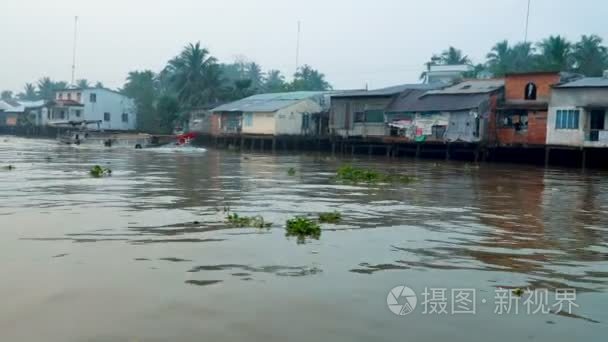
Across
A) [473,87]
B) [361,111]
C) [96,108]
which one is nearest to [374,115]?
[361,111]

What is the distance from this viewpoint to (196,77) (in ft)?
194

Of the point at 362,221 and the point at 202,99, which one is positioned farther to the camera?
the point at 202,99

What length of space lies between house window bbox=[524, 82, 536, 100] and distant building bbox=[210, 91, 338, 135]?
1693 cm

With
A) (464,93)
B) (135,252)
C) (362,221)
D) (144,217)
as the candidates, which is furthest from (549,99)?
(135,252)

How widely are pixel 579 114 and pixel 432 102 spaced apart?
30.3ft

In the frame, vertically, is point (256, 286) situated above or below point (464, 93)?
below

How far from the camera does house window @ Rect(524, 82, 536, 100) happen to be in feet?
110

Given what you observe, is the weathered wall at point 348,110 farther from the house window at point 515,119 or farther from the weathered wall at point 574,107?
the weathered wall at point 574,107

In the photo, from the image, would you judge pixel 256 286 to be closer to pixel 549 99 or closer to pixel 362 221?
pixel 362 221

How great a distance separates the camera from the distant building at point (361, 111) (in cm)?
4066

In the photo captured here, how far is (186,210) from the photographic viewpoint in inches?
449

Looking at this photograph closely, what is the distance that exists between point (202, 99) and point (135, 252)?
51.9 metres

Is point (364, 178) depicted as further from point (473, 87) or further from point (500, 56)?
point (500, 56)

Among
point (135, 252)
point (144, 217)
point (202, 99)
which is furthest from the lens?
point (202, 99)
